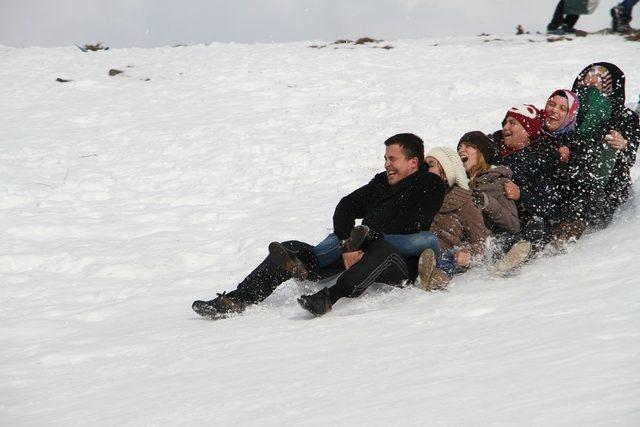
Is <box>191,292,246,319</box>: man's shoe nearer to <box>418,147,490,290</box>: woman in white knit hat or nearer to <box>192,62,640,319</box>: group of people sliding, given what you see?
<box>192,62,640,319</box>: group of people sliding

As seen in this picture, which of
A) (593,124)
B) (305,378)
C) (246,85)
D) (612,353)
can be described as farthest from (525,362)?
(246,85)

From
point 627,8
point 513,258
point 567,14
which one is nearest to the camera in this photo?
point 513,258

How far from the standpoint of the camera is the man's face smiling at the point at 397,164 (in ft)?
18.6

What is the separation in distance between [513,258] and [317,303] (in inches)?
59.4

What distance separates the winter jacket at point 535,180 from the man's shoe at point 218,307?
7.93 feet

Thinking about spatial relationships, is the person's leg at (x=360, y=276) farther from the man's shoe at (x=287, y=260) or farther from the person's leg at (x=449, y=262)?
the person's leg at (x=449, y=262)

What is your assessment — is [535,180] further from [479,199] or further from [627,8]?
[627,8]

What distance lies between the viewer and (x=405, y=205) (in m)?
5.65

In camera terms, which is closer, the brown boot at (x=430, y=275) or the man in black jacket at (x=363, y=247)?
the man in black jacket at (x=363, y=247)

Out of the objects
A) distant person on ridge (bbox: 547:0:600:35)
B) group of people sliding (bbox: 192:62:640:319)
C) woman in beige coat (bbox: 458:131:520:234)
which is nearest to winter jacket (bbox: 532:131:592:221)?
group of people sliding (bbox: 192:62:640:319)

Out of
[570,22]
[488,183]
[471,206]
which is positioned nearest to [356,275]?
[471,206]

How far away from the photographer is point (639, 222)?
249 inches

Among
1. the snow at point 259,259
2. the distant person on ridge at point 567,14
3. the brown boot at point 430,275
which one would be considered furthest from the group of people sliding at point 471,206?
the distant person on ridge at point 567,14

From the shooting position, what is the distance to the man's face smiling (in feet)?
18.6
